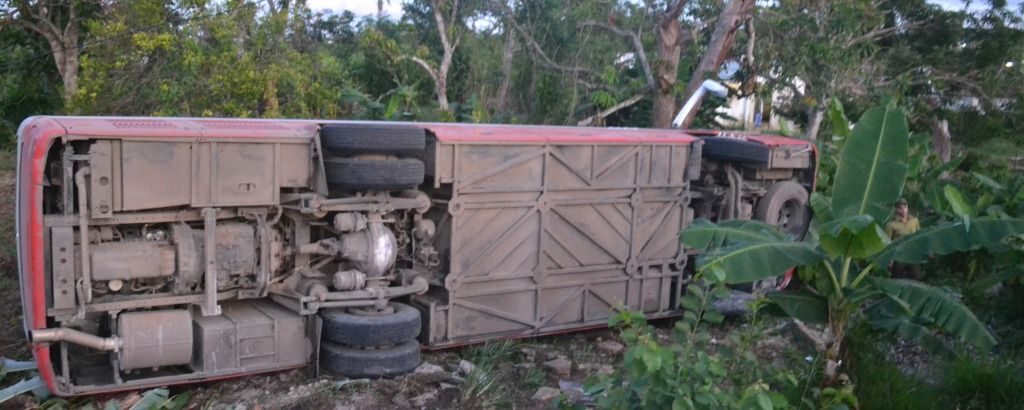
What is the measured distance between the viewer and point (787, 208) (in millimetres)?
10273

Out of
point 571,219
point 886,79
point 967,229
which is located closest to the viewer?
point 967,229

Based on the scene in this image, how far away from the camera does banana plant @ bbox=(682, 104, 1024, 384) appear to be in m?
5.89

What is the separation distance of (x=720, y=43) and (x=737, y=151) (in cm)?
664

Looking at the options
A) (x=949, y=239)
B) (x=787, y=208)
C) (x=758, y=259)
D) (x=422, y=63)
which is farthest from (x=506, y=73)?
(x=949, y=239)

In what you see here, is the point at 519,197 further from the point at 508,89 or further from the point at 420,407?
the point at 508,89

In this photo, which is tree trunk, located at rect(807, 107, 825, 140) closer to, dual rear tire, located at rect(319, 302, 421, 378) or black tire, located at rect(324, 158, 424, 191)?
black tire, located at rect(324, 158, 424, 191)

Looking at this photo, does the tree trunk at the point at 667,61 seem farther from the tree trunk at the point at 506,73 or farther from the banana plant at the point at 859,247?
the banana plant at the point at 859,247

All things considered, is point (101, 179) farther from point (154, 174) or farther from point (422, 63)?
point (422, 63)

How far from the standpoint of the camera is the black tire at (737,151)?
31.0 ft

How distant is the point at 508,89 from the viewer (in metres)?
18.8

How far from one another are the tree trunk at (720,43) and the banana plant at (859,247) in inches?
362

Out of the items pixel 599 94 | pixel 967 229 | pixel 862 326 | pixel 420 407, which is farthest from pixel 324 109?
pixel 967 229

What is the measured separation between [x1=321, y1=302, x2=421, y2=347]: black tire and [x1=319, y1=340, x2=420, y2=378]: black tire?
62mm

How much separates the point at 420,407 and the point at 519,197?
2173mm
